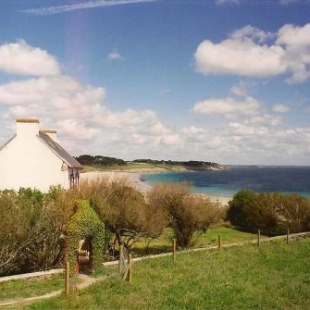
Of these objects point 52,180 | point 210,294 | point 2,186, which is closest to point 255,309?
point 210,294

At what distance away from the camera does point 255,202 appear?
1850 inches

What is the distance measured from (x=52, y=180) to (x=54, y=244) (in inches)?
286

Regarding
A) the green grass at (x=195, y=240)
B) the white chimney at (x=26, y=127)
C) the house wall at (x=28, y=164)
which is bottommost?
the green grass at (x=195, y=240)

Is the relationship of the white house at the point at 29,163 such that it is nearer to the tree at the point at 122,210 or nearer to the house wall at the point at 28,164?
the house wall at the point at 28,164

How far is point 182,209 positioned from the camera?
31.5 meters

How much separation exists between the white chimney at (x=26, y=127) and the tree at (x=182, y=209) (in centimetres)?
923

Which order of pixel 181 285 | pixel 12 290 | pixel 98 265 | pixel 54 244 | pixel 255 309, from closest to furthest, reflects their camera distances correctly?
pixel 255 309 → pixel 12 290 → pixel 181 285 → pixel 98 265 → pixel 54 244

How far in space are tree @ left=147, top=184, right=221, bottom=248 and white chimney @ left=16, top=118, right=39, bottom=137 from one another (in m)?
9.23

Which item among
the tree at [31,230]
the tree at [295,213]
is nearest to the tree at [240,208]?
the tree at [295,213]

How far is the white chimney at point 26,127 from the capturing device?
2897 centimetres

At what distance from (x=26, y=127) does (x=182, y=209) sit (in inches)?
477

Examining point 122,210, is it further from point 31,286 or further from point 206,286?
point 31,286

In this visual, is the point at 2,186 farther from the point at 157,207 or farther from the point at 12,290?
the point at 12,290

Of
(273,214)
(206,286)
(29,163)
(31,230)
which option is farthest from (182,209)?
(273,214)
